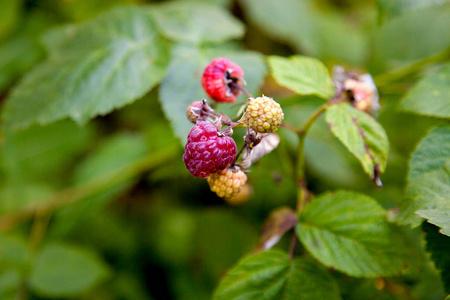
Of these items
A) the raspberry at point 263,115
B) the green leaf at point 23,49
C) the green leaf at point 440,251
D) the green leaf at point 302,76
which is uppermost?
the raspberry at point 263,115

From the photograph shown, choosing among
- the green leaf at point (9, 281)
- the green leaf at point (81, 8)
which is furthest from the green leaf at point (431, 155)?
the green leaf at point (81, 8)

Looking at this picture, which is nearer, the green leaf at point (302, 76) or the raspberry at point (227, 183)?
the raspberry at point (227, 183)

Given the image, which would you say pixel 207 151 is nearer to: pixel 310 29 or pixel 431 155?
pixel 431 155

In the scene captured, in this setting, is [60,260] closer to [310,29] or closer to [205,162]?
[205,162]

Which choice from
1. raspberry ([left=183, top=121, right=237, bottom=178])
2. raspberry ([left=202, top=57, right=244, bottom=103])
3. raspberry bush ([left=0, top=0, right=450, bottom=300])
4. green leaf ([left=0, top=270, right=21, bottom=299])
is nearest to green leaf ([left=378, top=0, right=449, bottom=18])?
raspberry bush ([left=0, top=0, right=450, bottom=300])

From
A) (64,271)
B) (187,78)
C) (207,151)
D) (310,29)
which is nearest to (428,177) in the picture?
(207,151)

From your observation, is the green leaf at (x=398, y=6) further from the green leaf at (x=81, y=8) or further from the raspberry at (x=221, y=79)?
the green leaf at (x=81, y=8)
